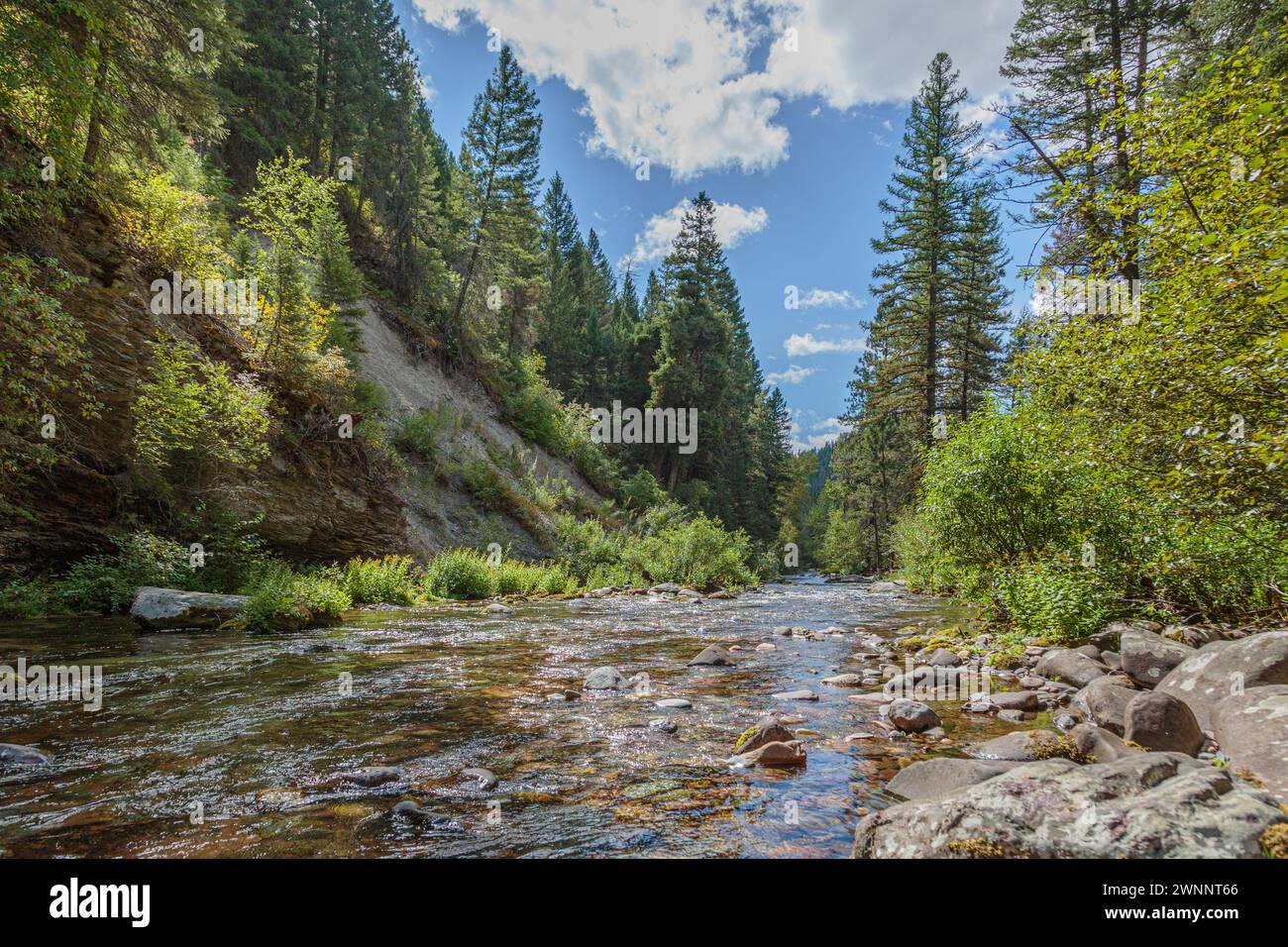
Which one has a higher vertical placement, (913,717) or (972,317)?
(972,317)

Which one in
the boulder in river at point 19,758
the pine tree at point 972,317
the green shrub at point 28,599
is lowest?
the boulder in river at point 19,758

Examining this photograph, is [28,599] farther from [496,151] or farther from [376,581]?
[496,151]

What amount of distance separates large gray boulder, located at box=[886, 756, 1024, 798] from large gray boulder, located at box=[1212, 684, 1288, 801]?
1.41 m

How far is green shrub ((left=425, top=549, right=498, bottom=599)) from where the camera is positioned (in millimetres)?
15992

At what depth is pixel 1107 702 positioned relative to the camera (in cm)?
496

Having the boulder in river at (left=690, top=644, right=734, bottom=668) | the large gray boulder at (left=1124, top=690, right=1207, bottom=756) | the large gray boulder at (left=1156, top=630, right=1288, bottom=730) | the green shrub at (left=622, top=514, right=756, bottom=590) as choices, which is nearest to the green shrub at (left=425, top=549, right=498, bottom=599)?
the green shrub at (left=622, top=514, right=756, bottom=590)

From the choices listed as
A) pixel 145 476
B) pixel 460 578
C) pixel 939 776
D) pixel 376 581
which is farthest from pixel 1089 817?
pixel 460 578

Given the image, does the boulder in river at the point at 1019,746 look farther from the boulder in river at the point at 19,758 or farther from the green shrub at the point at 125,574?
the green shrub at the point at 125,574

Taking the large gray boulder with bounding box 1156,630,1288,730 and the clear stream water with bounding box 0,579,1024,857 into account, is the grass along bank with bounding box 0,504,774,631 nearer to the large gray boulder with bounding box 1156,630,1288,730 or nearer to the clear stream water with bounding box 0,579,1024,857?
the clear stream water with bounding box 0,579,1024,857

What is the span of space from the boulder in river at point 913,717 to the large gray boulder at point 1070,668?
2.39 meters

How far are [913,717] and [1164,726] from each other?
5.82 ft

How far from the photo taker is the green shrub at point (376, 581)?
13.6 meters

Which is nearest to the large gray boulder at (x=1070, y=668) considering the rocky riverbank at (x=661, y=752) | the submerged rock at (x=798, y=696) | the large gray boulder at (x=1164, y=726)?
the rocky riverbank at (x=661, y=752)
